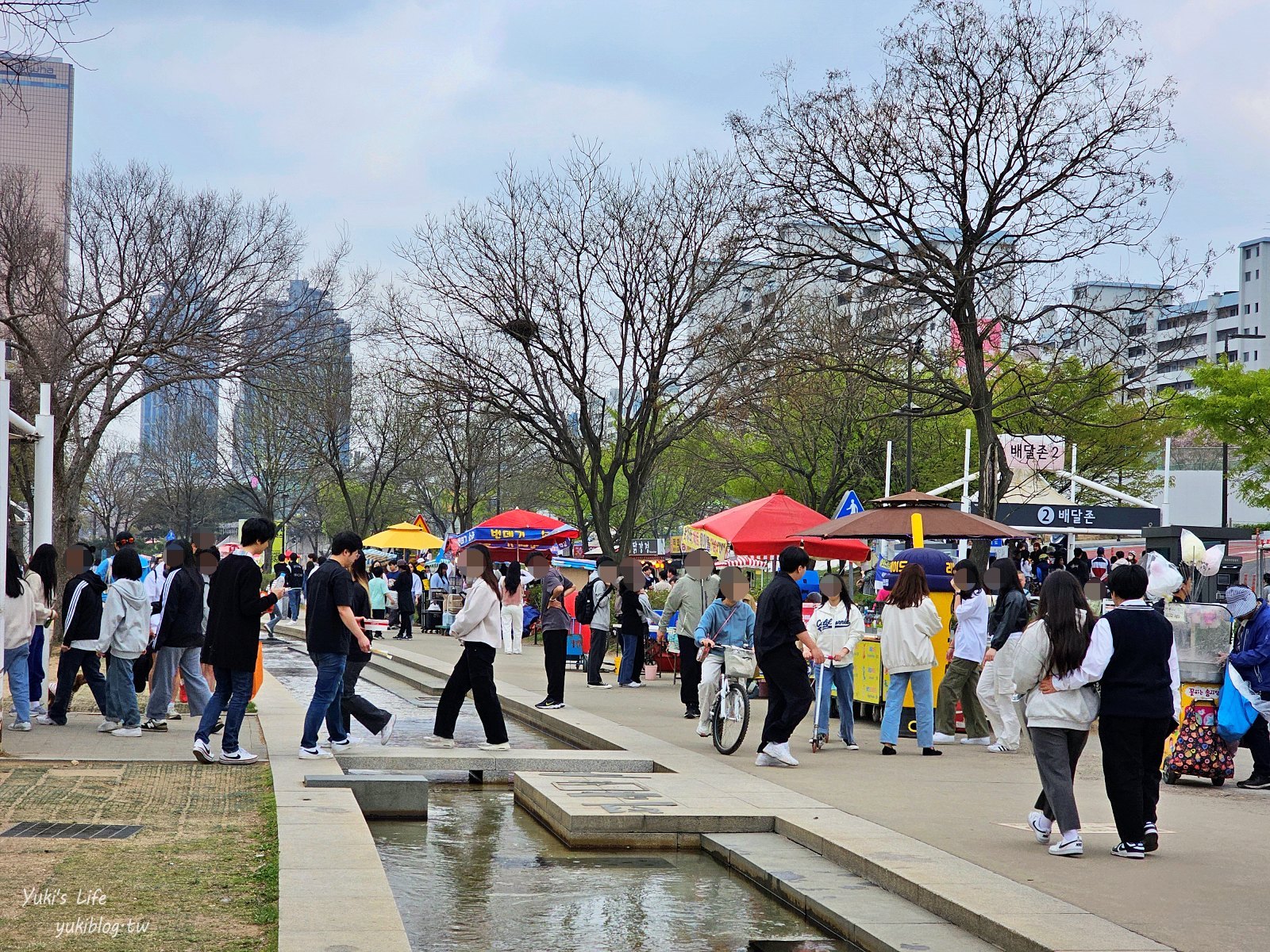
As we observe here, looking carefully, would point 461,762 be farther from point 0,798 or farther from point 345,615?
point 0,798

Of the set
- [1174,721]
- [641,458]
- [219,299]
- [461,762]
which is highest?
[219,299]

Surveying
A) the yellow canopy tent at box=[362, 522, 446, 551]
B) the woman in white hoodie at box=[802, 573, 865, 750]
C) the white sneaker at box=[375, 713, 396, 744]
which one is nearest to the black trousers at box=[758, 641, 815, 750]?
the woman in white hoodie at box=[802, 573, 865, 750]

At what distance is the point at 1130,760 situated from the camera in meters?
7.71

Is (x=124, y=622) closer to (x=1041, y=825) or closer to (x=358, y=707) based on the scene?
(x=358, y=707)

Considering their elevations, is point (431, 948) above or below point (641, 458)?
below

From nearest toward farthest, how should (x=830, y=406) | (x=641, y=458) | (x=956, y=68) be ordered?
(x=956, y=68) < (x=641, y=458) < (x=830, y=406)

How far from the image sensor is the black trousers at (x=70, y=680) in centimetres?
1270

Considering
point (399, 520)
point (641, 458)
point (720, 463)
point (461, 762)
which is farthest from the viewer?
point (399, 520)

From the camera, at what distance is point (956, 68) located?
20312mm

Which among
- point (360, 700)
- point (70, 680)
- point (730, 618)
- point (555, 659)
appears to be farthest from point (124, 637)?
point (730, 618)

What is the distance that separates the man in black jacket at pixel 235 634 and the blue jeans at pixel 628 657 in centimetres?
923

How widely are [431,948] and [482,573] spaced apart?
5.92 metres

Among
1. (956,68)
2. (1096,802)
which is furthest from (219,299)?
(1096,802)

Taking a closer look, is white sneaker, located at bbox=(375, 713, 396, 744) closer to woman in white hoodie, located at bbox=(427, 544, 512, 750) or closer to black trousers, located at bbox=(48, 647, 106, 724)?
woman in white hoodie, located at bbox=(427, 544, 512, 750)
